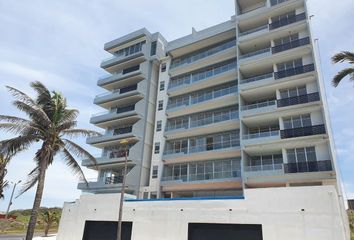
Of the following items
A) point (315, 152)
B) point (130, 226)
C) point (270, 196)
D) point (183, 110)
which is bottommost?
point (130, 226)

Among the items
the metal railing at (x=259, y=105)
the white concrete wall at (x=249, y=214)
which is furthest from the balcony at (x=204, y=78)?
the white concrete wall at (x=249, y=214)

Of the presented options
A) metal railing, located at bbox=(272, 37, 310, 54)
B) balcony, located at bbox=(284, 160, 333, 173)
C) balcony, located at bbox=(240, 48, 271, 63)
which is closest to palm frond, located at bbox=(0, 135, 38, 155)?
balcony, located at bbox=(284, 160, 333, 173)

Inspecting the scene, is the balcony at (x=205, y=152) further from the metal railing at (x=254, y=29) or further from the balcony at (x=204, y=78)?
the metal railing at (x=254, y=29)

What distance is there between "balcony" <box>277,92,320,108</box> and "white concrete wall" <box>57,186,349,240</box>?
1266 centimetres

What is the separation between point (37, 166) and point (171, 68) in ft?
87.3

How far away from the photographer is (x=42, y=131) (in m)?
25.5

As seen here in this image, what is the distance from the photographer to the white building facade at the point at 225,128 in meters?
23.4

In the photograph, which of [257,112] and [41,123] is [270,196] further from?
[41,123]

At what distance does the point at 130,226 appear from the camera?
28.3m

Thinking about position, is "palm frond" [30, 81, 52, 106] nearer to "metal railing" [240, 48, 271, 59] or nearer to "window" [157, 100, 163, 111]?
"window" [157, 100, 163, 111]

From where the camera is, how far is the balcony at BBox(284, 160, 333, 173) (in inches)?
1070

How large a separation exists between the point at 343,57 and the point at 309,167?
38.4 feet

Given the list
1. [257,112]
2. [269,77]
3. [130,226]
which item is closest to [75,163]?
[130,226]

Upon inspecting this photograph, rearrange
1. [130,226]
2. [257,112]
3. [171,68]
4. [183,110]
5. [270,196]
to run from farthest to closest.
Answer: [171,68] < [183,110] < [257,112] < [130,226] < [270,196]
